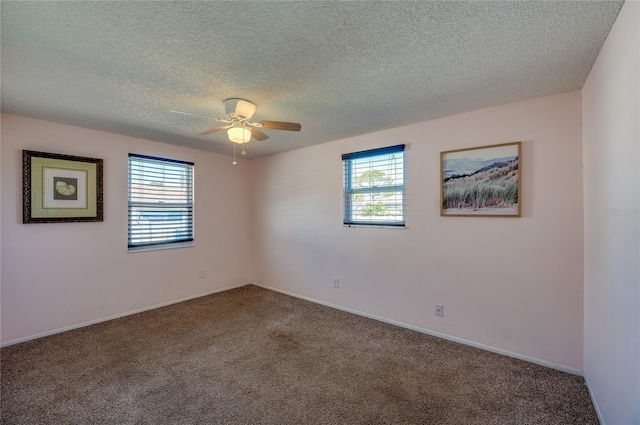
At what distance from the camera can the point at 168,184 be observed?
402cm

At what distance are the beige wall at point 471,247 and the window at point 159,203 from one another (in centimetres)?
173

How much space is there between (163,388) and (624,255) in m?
3.02

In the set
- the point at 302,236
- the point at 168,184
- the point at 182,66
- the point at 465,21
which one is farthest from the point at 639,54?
the point at 168,184

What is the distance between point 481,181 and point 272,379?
2556mm

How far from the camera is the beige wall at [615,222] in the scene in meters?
1.30

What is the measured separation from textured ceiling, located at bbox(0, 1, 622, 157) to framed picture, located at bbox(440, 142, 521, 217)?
1.45 ft

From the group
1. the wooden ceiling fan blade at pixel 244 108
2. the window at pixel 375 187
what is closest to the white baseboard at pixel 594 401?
the window at pixel 375 187

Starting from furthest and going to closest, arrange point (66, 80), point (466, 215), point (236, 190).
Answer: point (236, 190) < point (466, 215) < point (66, 80)

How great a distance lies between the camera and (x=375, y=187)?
3484 mm

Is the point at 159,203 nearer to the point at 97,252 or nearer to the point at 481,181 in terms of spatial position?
the point at 97,252

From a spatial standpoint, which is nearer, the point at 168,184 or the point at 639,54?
the point at 639,54

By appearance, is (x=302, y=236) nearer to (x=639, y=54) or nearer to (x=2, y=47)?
(x=2, y=47)

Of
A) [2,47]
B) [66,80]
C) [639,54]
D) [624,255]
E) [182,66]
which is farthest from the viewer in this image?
[66,80]

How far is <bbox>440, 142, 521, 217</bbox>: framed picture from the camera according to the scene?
8.27 feet
